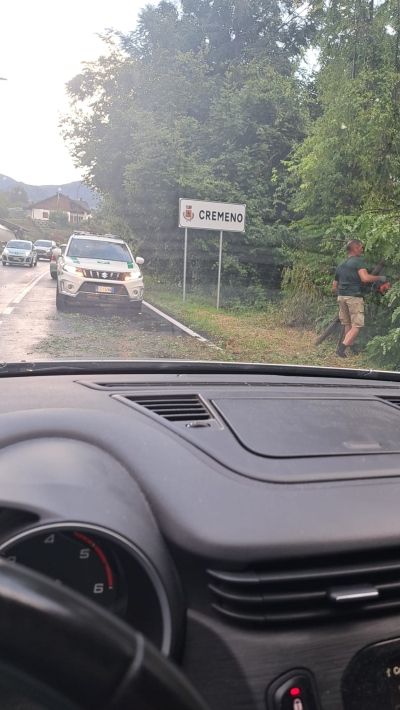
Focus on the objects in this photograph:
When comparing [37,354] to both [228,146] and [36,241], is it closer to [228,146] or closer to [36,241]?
[228,146]

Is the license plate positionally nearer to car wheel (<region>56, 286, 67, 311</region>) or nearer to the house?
car wheel (<region>56, 286, 67, 311</region>)

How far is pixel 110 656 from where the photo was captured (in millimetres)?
914

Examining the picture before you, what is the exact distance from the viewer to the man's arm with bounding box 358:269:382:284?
9.81 m

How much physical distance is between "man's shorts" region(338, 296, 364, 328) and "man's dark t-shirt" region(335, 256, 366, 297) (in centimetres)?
8

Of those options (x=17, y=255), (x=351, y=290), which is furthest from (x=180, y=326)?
(x=17, y=255)

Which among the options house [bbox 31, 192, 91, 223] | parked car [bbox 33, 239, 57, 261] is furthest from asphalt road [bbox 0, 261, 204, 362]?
parked car [bbox 33, 239, 57, 261]

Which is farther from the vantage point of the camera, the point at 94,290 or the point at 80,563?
the point at 94,290

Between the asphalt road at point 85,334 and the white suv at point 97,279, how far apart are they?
25 cm

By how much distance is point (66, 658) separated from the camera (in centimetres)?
91

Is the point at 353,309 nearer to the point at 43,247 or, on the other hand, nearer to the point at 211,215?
the point at 211,215

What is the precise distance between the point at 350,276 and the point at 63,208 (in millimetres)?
28504

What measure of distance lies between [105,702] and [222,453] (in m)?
1.11

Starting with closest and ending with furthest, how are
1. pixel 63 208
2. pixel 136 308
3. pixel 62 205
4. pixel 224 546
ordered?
pixel 224 546
pixel 136 308
pixel 63 208
pixel 62 205

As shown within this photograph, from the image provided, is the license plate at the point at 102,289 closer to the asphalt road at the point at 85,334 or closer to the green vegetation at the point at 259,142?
the asphalt road at the point at 85,334
